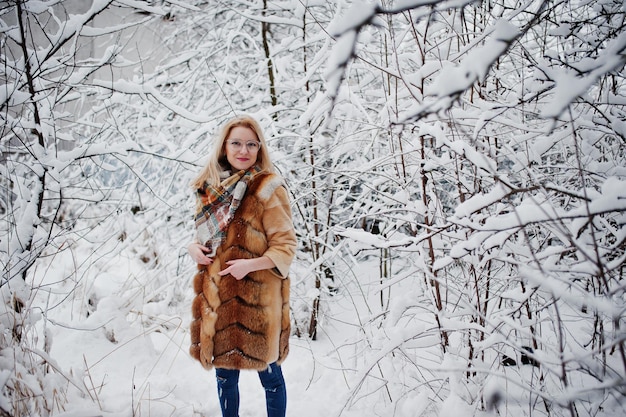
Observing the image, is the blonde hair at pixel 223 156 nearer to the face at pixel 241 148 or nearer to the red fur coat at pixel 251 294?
the face at pixel 241 148

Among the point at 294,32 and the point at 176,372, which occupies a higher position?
the point at 294,32

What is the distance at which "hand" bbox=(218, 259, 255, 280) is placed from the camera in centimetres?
151

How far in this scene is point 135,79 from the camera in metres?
3.14

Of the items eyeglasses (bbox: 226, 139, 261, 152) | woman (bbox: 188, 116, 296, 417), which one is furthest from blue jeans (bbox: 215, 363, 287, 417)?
eyeglasses (bbox: 226, 139, 261, 152)

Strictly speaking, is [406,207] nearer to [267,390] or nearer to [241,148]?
[241,148]

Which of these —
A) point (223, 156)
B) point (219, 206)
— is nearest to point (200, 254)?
point (219, 206)

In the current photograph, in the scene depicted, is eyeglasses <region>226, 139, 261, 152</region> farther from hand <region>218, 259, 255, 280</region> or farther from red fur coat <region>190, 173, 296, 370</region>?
hand <region>218, 259, 255, 280</region>

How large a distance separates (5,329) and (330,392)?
6.04 feet

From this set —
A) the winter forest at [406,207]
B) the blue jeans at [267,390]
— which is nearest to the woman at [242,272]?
the blue jeans at [267,390]

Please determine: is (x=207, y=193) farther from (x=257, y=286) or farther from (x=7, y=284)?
(x=7, y=284)

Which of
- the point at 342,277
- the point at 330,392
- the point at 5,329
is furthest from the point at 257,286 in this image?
the point at 342,277

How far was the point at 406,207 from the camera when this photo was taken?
1.57m

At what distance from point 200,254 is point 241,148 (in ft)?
1.86

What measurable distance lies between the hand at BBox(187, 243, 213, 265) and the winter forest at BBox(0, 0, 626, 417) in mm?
618
